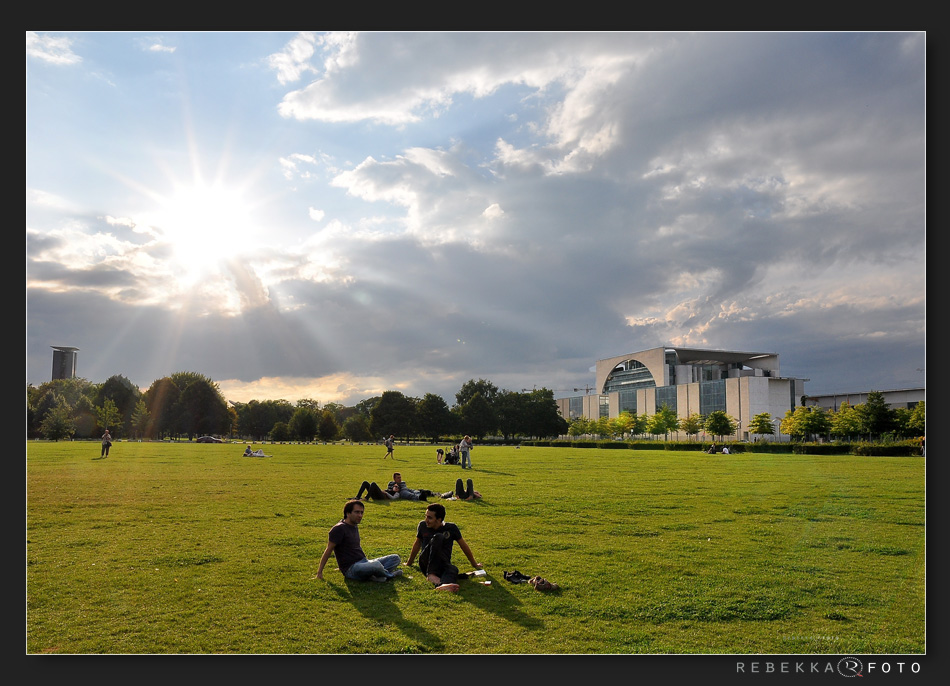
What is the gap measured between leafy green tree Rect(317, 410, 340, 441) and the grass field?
3759 centimetres

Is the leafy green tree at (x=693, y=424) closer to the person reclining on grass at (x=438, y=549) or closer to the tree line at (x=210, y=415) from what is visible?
the tree line at (x=210, y=415)

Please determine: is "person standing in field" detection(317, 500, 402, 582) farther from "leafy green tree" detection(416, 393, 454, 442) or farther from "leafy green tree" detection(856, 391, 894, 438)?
"leafy green tree" detection(856, 391, 894, 438)

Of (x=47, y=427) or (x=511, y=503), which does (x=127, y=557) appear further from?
(x=47, y=427)

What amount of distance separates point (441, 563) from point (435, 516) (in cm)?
63

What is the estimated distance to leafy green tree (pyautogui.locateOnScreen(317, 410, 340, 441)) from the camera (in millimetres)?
53750

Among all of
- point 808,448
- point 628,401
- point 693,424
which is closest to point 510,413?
A: point 693,424

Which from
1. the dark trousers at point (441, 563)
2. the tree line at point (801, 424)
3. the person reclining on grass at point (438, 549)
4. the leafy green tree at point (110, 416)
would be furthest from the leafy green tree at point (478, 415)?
the dark trousers at point (441, 563)

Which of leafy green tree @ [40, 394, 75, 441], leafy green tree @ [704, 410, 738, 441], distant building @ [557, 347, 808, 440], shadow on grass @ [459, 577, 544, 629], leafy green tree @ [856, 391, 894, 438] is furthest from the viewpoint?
distant building @ [557, 347, 808, 440]

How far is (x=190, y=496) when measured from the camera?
56.5 feet

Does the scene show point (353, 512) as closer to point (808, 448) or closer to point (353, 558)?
point (353, 558)

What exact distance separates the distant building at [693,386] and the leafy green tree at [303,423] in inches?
2561

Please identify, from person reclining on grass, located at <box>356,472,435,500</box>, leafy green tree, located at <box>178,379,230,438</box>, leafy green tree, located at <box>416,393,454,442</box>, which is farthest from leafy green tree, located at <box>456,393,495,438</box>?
person reclining on grass, located at <box>356,472,435,500</box>

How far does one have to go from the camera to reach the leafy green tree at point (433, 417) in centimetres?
6228

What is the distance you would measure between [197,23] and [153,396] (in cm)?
4547
